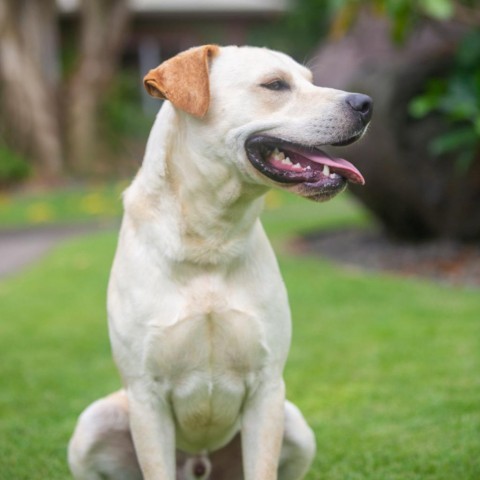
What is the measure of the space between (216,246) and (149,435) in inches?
28.5

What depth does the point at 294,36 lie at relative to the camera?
25938 mm

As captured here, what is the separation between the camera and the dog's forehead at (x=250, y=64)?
3.65 m

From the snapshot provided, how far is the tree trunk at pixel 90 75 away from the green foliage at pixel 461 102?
436 inches

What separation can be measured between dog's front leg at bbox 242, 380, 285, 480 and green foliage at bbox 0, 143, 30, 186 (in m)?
15.2

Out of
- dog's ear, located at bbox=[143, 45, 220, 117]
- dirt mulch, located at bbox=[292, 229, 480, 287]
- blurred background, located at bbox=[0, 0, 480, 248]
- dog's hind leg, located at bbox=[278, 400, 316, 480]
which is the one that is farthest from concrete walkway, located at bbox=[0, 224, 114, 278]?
dog's ear, located at bbox=[143, 45, 220, 117]

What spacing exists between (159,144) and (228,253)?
48 cm

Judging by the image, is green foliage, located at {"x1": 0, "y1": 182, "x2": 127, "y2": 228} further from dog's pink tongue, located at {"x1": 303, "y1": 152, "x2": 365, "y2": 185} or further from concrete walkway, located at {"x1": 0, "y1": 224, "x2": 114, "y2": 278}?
dog's pink tongue, located at {"x1": 303, "y1": 152, "x2": 365, "y2": 185}

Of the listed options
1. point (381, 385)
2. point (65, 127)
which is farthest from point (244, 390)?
point (65, 127)

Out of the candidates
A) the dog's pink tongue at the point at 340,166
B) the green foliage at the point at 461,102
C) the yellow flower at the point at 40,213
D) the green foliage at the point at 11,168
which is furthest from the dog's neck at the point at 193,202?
the green foliage at the point at 11,168

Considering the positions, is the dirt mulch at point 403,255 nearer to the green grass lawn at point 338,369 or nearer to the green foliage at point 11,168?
the green grass lawn at point 338,369

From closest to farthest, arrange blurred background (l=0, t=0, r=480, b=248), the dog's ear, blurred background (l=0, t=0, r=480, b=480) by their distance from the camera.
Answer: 1. the dog's ear
2. blurred background (l=0, t=0, r=480, b=480)
3. blurred background (l=0, t=0, r=480, b=248)

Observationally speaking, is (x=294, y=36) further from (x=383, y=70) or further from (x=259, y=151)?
(x=259, y=151)

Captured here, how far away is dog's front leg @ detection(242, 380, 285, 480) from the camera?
368 cm

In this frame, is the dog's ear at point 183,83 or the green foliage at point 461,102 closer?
the dog's ear at point 183,83
